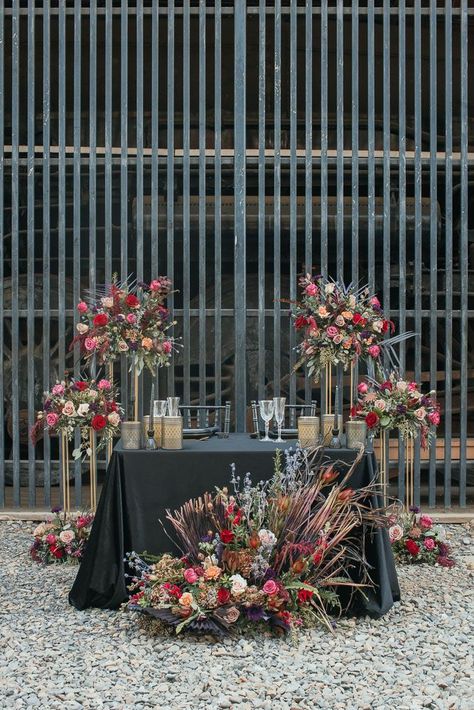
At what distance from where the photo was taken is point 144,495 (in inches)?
200

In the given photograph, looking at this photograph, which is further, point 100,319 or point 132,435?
point 100,319

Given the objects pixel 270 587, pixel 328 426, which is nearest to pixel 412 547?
pixel 328 426

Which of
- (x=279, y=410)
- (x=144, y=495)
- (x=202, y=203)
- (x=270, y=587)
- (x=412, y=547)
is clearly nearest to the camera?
(x=270, y=587)

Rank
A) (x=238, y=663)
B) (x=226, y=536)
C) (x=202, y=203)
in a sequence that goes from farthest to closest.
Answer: (x=202, y=203), (x=226, y=536), (x=238, y=663)

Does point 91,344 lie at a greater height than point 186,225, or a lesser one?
lesser

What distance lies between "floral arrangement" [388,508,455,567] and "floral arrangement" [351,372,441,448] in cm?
69

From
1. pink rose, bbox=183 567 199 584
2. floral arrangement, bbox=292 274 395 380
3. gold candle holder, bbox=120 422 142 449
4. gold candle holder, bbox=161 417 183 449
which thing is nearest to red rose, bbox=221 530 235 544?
pink rose, bbox=183 567 199 584

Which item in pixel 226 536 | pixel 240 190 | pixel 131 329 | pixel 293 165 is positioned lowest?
pixel 226 536

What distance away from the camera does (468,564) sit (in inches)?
242

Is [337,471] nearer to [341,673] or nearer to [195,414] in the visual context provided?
[341,673]

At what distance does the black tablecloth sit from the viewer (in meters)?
5.02

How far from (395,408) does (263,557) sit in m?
1.48

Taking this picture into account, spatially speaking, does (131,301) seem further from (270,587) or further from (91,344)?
(270,587)

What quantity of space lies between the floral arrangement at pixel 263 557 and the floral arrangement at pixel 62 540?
1136 millimetres
